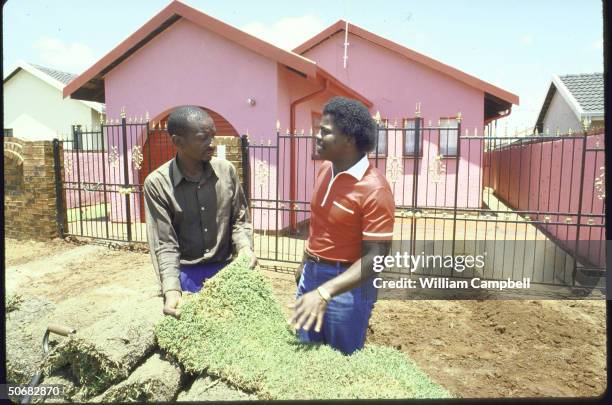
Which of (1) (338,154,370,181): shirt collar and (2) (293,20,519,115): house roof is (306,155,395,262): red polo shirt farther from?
(2) (293,20,519,115): house roof

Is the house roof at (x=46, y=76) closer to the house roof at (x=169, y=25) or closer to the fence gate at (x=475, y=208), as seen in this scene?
the house roof at (x=169, y=25)

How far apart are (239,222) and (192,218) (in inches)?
13.0

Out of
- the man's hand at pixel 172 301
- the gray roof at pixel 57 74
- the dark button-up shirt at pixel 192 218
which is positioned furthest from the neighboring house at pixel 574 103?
the gray roof at pixel 57 74

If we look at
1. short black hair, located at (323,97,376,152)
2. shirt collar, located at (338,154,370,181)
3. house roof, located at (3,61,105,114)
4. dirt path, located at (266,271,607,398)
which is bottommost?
dirt path, located at (266,271,607,398)

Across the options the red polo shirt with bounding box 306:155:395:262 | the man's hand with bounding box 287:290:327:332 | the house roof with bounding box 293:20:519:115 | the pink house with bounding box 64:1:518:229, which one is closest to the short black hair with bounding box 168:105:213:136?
the red polo shirt with bounding box 306:155:395:262

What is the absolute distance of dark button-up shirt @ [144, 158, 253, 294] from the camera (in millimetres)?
2367

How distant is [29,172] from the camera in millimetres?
8367

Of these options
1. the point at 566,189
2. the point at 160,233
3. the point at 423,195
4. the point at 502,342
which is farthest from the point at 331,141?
the point at 423,195

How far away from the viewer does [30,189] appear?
841 cm

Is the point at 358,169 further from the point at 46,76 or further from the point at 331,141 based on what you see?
the point at 46,76

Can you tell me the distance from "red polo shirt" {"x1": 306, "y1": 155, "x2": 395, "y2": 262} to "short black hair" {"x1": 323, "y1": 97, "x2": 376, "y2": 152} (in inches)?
5.6

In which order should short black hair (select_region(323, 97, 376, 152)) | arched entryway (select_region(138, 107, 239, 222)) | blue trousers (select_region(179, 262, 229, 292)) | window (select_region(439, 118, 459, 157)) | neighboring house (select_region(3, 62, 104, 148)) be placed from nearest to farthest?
short black hair (select_region(323, 97, 376, 152)) < blue trousers (select_region(179, 262, 229, 292)) < arched entryway (select_region(138, 107, 239, 222)) < window (select_region(439, 118, 459, 157)) < neighboring house (select_region(3, 62, 104, 148))

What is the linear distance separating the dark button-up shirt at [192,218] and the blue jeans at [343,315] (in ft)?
2.02

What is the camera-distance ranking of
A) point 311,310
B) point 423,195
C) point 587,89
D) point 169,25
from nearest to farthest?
point 311,310, point 169,25, point 423,195, point 587,89
